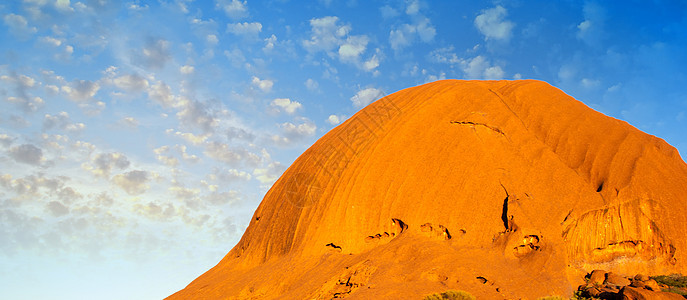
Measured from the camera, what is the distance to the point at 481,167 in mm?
21375

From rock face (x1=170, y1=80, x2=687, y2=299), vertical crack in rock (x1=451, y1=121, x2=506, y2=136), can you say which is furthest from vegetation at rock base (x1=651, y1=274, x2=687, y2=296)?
vertical crack in rock (x1=451, y1=121, x2=506, y2=136)

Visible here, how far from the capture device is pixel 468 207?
66.8 feet

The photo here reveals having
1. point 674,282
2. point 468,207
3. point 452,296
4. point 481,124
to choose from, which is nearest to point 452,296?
point 452,296

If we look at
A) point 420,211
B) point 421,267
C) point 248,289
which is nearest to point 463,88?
point 420,211

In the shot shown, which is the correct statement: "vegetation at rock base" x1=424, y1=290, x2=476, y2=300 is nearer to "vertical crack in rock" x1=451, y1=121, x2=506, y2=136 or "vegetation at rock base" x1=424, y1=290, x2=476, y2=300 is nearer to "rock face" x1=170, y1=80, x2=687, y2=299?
"rock face" x1=170, y1=80, x2=687, y2=299

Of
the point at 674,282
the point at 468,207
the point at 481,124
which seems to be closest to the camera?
the point at 674,282

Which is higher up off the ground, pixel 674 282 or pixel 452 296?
pixel 452 296

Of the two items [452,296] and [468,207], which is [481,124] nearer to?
[468,207]

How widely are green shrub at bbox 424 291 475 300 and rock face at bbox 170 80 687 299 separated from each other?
536 mm

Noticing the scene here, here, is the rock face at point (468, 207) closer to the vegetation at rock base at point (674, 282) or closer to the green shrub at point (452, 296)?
the green shrub at point (452, 296)

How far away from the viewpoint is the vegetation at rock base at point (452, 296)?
53.1ft

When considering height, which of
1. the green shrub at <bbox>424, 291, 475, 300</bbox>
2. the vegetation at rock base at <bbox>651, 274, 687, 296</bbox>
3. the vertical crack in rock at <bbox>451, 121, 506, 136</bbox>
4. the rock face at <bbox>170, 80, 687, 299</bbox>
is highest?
the vertical crack in rock at <bbox>451, 121, 506, 136</bbox>

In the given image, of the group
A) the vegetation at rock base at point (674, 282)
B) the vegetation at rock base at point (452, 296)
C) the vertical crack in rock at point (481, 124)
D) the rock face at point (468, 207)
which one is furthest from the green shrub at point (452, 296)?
the vertical crack in rock at point (481, 124)

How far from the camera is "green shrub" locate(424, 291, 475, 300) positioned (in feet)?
53.1
